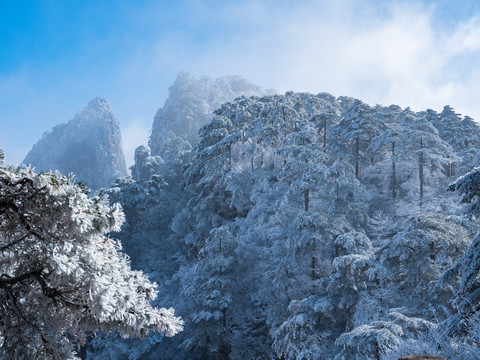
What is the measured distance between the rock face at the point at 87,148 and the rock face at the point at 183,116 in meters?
20.8

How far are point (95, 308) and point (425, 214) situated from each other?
39.4ft

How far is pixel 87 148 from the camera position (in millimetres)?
84625

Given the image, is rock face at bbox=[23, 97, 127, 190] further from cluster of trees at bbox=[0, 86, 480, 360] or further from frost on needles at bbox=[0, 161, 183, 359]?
frost on needles at bbox=[0, 161, 183, 359]

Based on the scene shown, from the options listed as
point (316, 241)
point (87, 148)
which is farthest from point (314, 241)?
point (87, 148)

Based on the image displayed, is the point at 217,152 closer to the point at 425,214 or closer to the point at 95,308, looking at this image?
the point at 425,214

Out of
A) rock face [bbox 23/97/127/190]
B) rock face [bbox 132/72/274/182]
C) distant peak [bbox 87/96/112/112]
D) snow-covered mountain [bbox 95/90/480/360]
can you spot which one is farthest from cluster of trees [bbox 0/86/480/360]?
distant peak [bbox 87/96/112/112]

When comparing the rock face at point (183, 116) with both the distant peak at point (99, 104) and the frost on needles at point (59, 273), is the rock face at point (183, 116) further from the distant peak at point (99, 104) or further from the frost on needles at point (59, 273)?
the frost on needles at point (59, 273)

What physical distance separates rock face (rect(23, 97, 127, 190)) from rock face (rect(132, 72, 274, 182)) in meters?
20.8

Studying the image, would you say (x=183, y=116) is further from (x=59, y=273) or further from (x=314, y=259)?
(x=59, y=273)

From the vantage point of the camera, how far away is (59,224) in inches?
154

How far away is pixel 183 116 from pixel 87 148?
34.9 metres

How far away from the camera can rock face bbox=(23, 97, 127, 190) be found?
81375 mm

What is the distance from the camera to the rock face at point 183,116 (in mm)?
50344

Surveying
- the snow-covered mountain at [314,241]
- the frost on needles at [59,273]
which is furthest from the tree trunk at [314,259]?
the frost on needles at [59,273]
